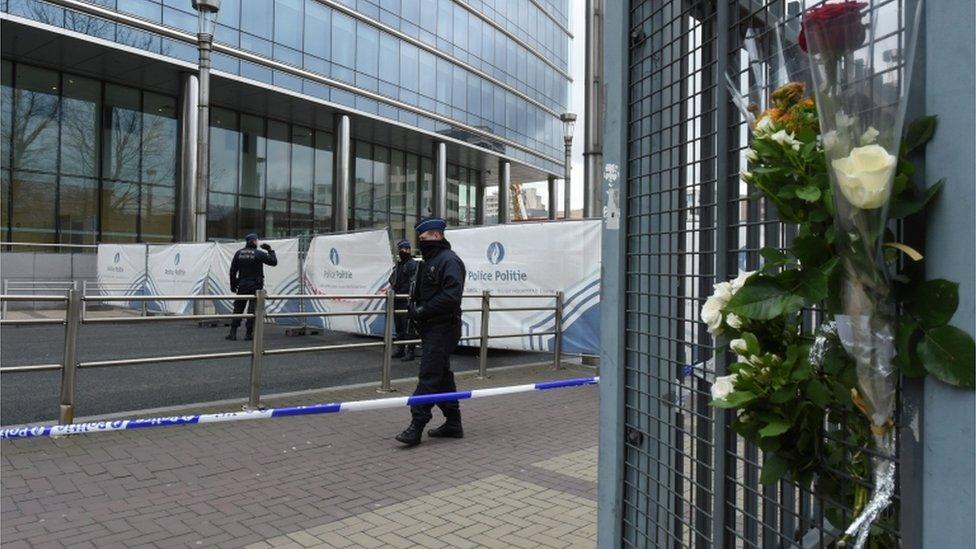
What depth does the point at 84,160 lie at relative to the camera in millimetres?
22297

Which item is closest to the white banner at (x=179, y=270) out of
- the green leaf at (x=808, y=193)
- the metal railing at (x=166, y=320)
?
the metal railing at (x=166, y=320)

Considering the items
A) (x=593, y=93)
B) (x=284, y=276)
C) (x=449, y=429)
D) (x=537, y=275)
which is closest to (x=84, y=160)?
(x=284, y=276)

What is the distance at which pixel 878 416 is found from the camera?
4.01ft

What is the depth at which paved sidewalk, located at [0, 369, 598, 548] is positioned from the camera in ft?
12.0

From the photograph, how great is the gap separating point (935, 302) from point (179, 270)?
1750 cm

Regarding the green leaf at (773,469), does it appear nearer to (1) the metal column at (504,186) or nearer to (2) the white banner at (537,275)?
(2) the white banner at (537,275)

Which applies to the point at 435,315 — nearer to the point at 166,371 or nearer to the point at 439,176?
the point at 166,371

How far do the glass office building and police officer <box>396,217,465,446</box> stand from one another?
61.3 feet

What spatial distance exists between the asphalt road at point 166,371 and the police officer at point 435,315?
277 cm

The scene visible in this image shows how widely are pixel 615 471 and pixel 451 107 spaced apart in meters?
30.6

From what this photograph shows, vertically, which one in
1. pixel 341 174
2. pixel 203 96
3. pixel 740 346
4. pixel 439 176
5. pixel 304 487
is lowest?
pixel 304 487

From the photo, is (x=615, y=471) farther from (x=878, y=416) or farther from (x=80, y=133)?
(x=80, y=133)

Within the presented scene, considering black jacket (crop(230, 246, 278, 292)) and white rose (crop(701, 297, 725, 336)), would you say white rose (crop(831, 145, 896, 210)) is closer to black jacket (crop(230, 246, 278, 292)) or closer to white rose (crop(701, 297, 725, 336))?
white rose (crop(701, 297, 725, 336))

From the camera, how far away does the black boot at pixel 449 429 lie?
5.77 meters
